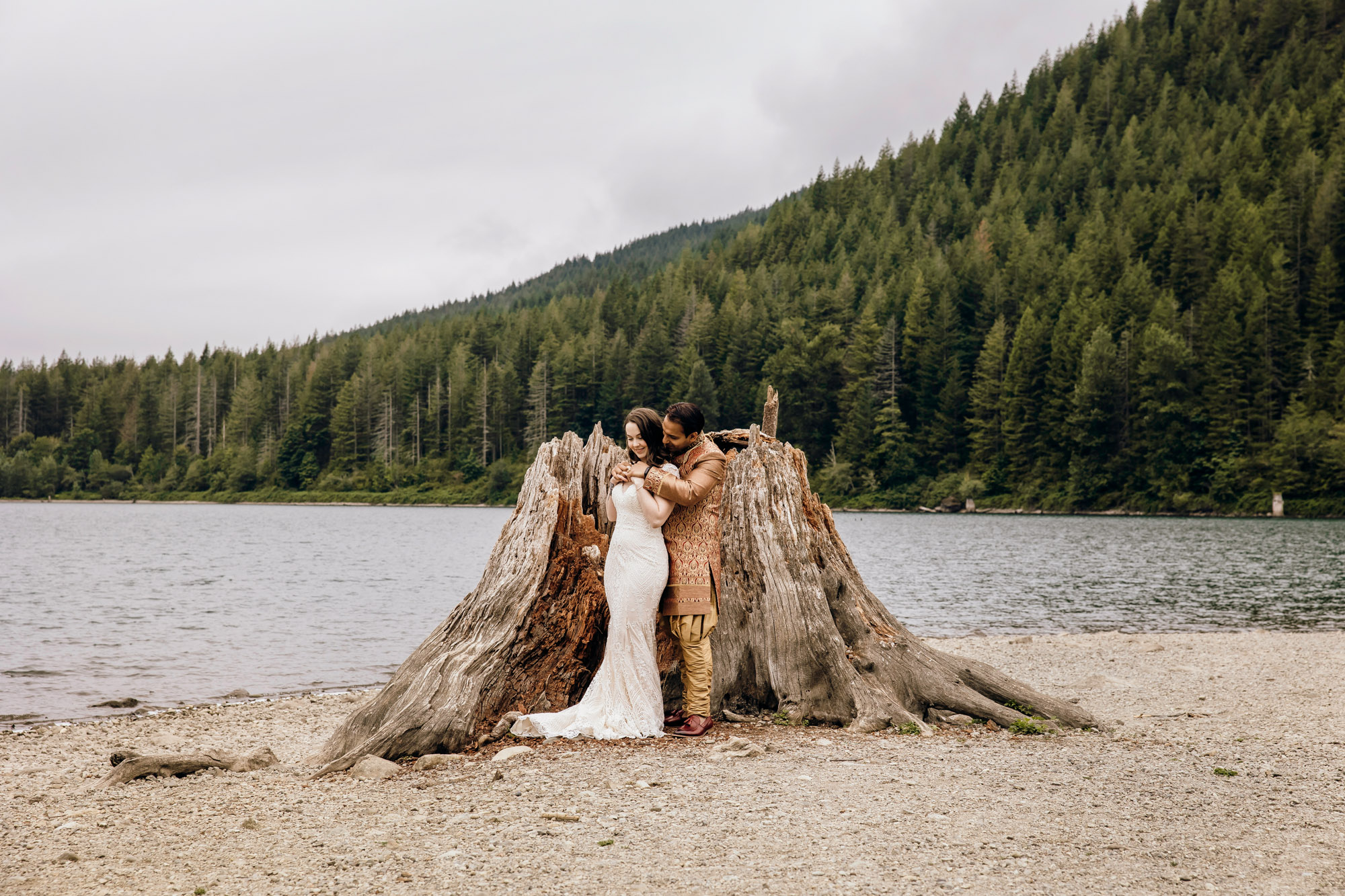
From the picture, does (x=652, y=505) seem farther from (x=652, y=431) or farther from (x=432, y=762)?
(x=432, y=762)

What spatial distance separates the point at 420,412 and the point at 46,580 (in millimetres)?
97565

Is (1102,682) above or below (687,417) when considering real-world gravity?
below

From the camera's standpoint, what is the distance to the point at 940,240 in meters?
128

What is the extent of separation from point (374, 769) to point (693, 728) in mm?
2773

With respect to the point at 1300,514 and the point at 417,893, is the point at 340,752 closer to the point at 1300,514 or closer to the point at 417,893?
the point at 417,893

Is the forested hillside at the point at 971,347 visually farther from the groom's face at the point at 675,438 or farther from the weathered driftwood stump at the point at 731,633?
the groom's face at the point at 675,438

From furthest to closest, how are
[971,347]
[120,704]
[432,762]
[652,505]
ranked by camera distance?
[971,347]
[120,704]
[652,505]
[432,762]

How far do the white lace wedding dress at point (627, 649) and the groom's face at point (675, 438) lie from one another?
0.31 metres

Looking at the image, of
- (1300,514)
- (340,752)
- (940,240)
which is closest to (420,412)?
(940,240)

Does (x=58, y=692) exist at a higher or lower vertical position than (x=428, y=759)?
lower

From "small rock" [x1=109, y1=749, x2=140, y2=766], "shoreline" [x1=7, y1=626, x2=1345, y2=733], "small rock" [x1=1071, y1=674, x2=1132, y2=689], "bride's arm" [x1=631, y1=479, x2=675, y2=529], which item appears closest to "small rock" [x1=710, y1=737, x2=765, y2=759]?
"bride's arm" [x1=631, y1=479, x2=675, y2=529]

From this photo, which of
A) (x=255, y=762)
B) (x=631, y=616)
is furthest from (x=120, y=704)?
(x=631, y=616)

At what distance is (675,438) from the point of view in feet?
26.8

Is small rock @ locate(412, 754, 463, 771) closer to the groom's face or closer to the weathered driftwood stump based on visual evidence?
the weathered driftwood stump
